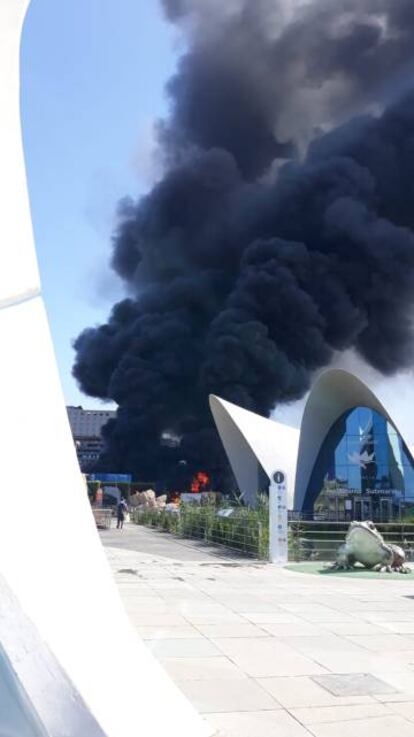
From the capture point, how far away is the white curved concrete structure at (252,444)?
28.5 meters

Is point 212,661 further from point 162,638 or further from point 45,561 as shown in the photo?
point 45,561

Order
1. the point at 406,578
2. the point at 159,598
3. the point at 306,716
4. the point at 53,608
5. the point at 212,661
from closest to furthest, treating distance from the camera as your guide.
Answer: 1. the point at 53,608
2. the point at 306,716
3. the point at 212,661
4. the point at 159,598
5. the point at 406,578

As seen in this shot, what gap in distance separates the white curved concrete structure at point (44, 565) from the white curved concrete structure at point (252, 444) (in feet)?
80.5

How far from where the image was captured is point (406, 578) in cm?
1195

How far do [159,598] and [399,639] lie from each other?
3.32 meters

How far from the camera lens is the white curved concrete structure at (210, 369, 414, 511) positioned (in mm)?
27453

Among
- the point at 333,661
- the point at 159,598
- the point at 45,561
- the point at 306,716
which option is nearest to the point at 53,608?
the point at 45,561

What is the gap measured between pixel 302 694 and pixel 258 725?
76 cm

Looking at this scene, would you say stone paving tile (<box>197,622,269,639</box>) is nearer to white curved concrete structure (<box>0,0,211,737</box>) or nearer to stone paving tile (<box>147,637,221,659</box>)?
stone paving tile (<box>147,637,221,659</box>)

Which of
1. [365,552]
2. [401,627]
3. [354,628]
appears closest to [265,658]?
[354,628]

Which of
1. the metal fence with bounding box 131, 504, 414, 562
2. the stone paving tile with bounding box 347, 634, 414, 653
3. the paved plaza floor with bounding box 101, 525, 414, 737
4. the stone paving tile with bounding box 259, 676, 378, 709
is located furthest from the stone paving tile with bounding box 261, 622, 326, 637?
the metal fence with bounding box 131, 504, 414, 562

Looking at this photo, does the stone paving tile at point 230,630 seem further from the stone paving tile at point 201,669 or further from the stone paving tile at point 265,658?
the stone paving tile at point 201,669

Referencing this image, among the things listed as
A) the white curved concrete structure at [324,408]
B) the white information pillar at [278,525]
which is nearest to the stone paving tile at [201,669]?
the white information pillar at [278,525]

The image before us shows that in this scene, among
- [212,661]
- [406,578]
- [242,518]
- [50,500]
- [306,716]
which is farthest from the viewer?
[242,518]
